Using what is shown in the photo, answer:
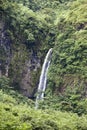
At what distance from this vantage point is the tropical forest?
1925cm

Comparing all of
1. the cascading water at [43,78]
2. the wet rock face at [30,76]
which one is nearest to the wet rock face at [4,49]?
the wet rock face at [30,76]

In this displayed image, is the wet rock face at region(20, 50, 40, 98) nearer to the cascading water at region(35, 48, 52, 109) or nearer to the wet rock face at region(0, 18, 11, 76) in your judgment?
the cascading water at region(35, 48, 52, 109)

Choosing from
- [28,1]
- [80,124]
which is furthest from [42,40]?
[80,124]

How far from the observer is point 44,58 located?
76.1 feet

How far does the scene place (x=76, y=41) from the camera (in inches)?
856

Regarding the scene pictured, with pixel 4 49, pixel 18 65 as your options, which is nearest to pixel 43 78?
pixel 18 65

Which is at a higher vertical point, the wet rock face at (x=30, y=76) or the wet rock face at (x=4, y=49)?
the wet rock face at (x=4, y=49)

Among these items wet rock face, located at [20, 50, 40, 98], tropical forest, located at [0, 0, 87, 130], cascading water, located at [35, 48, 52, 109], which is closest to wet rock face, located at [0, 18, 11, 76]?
tropical forest, located at [0, 0, 87, 130]

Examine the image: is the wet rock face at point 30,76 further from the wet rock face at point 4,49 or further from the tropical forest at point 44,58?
the wet rock face at point 4,49

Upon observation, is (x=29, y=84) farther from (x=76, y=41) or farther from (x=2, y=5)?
(x=2, y=5)

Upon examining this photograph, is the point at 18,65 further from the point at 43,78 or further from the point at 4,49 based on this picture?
the point at 43,78

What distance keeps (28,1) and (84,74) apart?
516 inches

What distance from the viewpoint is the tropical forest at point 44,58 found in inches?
758

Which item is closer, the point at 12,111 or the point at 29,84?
the point at 12,111
